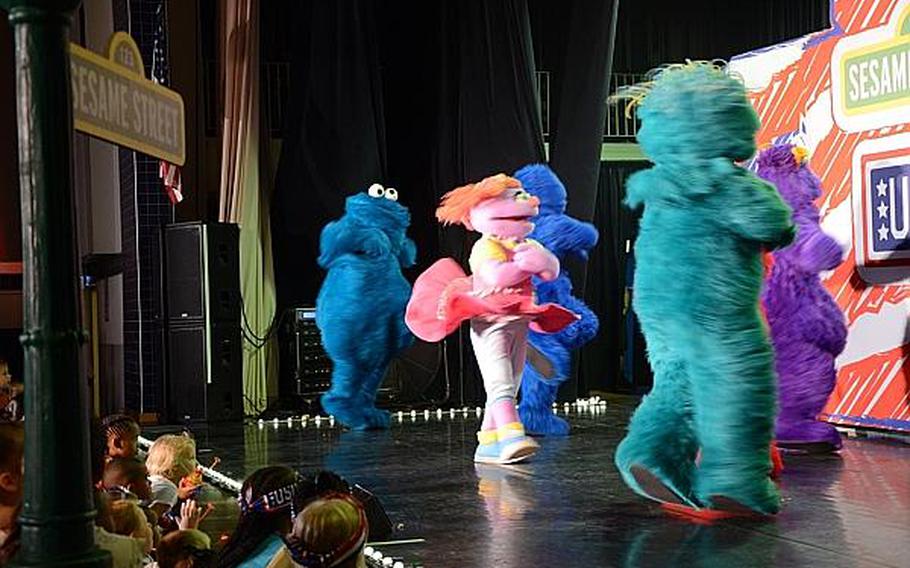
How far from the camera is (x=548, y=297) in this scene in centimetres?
653

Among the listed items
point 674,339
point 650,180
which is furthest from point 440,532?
point 650,180

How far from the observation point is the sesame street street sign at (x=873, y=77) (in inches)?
241

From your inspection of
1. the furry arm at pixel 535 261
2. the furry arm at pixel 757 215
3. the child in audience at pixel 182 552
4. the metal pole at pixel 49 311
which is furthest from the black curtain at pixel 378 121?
the metal pole at pixel 49 311

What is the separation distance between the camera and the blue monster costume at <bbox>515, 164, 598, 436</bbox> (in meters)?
6.43

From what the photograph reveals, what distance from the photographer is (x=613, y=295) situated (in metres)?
12.4

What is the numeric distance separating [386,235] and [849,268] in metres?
2.44

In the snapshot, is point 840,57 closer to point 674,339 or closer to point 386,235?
point 386,235

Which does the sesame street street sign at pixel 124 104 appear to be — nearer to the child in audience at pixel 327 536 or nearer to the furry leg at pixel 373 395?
the child in audience at pixel 327 536

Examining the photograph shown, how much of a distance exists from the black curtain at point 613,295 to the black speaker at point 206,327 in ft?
13.8

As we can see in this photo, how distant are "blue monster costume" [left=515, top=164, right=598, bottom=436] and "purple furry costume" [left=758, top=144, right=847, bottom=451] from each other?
1136 mm

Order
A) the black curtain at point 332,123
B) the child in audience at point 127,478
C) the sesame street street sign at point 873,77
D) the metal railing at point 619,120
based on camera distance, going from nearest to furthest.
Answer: the child in audience at point 127,478 → the sesame street street sign at point 873,77 → the black curtain at point 332,123 → the metal railing at point 619,120

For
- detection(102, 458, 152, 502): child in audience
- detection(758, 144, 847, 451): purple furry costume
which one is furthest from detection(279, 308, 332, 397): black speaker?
detection(102, 458, 152, 502): child in audience

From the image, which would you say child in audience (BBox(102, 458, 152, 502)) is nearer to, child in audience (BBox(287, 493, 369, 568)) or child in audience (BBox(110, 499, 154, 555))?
child in audience (BBox(110, 499, 154, 555))

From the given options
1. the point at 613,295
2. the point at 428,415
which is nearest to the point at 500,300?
the point at 428,415
